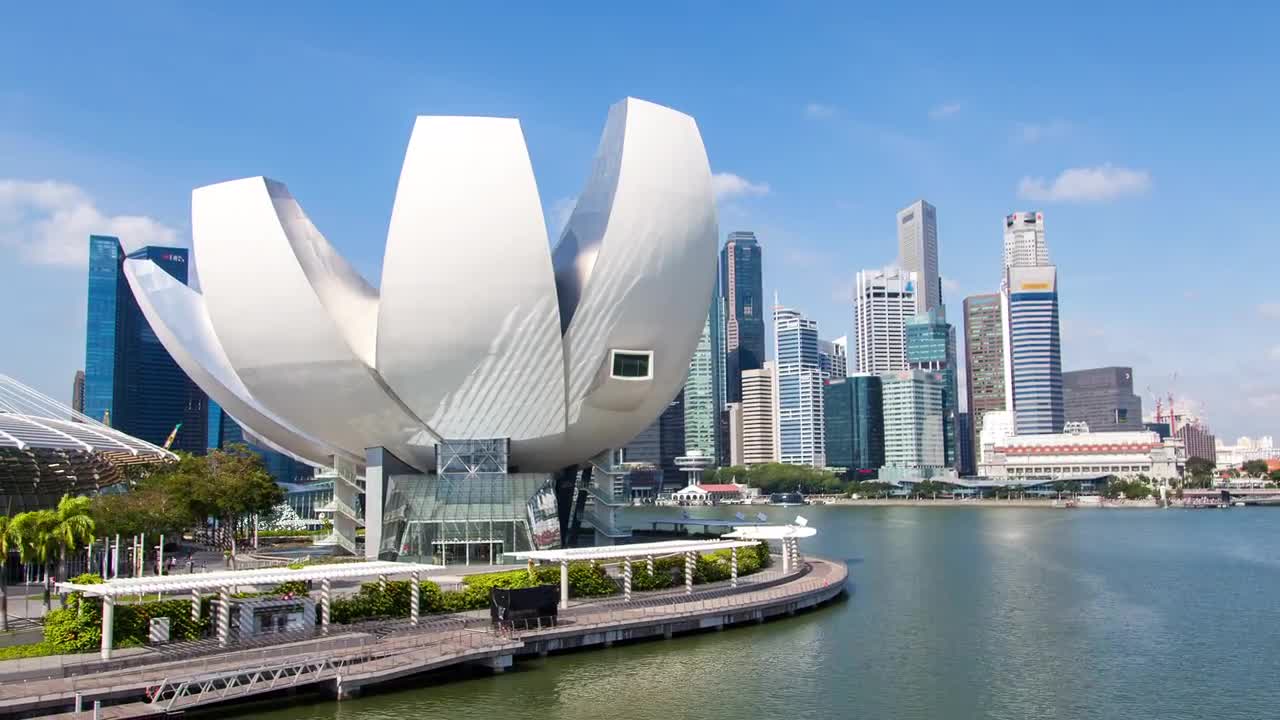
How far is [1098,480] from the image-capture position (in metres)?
165

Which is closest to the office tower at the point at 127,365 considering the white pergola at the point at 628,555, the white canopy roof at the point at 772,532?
the white canopy roof at the point at 772,532

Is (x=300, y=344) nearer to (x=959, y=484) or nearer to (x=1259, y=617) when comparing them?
(x=1259, y=617)

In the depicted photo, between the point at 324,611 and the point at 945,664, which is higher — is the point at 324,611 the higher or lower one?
the higher one

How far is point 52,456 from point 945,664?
33.1 m

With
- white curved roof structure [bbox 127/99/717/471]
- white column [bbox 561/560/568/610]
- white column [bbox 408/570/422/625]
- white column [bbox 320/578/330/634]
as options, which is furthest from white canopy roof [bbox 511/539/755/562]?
white curved roof structure [bbox 127/99/717/471]

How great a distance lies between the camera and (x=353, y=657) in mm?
22906

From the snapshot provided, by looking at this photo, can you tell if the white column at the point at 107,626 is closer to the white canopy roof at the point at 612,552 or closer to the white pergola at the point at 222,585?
the white pergola at the point at 222,585

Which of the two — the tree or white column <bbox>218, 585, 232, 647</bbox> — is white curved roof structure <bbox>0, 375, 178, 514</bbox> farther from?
the tree

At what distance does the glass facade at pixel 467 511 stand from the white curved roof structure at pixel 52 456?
1300cm

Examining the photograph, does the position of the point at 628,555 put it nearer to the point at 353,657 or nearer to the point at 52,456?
the point at 353,657

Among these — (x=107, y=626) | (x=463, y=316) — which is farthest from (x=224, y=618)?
(x=463, y=316)

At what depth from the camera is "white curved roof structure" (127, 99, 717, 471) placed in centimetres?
3584

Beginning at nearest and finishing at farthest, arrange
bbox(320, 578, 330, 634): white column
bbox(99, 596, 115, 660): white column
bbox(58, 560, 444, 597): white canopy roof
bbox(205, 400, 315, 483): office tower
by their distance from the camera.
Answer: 1. bbox(99, 596, 115, 660): white column
2. bbox(58, 560, 444, 597): white canopy roof
3. bbox(320, 578, 330, 634): white column
4. bbox(205, 400, 315, 483): office tower

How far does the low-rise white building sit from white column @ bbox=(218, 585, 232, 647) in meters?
161
